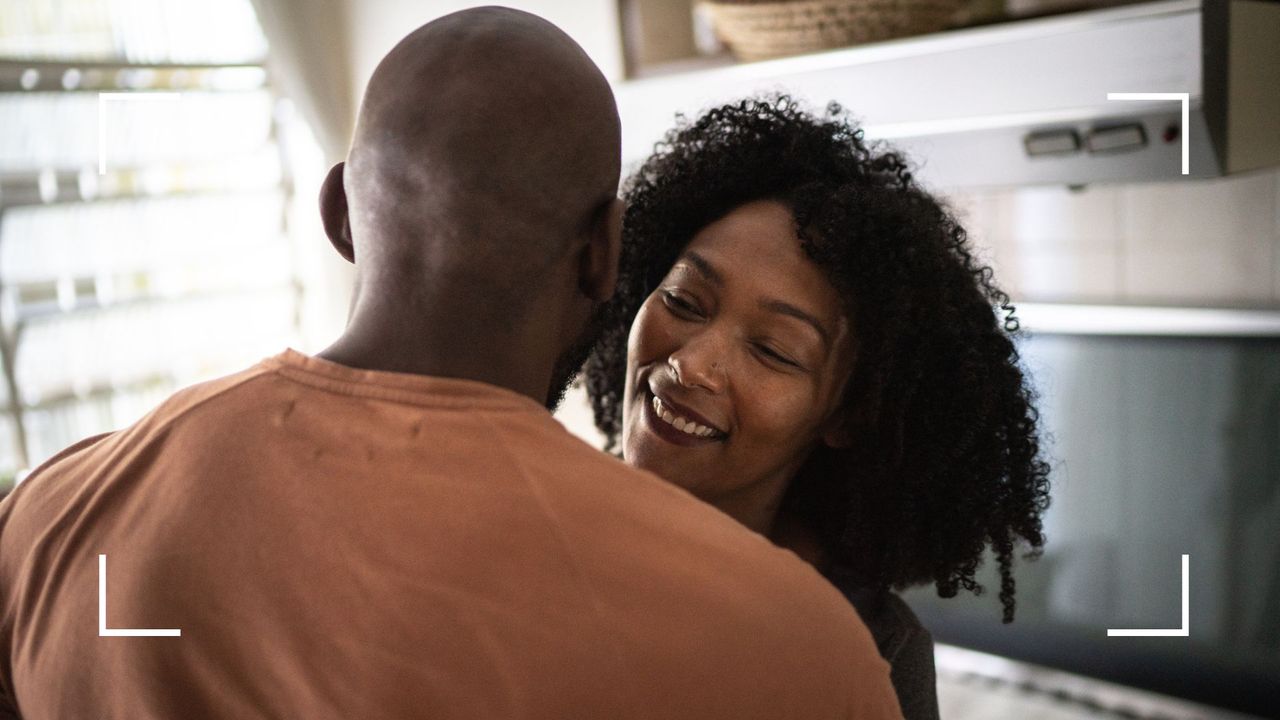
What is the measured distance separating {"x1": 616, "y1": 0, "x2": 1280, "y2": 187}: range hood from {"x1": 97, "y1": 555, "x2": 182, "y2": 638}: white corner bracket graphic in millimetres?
1013

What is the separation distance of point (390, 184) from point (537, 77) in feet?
0.29

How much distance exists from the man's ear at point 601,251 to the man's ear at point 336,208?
12 centimetres

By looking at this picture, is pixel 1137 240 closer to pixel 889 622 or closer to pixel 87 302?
pixel 889 622

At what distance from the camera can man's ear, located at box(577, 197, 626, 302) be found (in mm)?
586

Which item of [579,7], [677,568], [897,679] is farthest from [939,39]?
[579,7]

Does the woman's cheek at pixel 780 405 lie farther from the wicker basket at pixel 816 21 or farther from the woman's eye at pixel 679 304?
the wicker basket at pixel 816 21

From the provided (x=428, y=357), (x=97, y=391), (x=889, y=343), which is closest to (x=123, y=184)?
(x=97, y=391)

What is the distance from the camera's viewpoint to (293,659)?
18.6 inches

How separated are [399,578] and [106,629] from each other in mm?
146

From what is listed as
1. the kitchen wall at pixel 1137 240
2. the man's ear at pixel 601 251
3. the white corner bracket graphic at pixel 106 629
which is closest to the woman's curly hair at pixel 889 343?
the kitchen wall at pixel 1137 240

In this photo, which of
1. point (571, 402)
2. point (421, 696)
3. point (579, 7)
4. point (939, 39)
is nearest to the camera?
point (421, 696)

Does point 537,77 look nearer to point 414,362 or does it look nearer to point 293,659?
point 414,362

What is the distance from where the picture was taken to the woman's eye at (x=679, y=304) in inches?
40.3

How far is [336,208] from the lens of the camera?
2.00 ft
